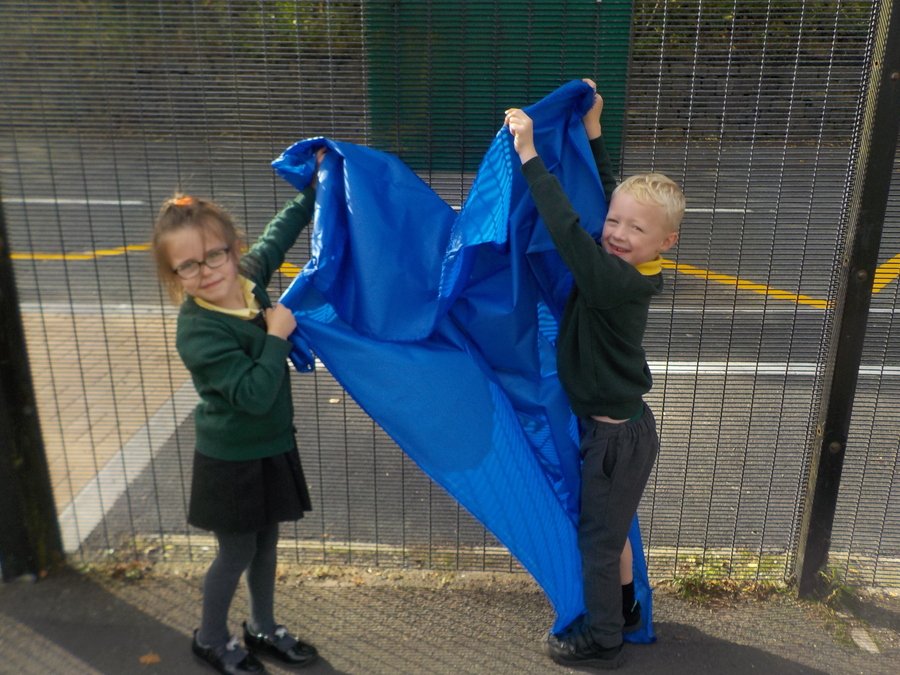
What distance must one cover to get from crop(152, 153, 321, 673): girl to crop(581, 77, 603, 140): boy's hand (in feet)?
3.01

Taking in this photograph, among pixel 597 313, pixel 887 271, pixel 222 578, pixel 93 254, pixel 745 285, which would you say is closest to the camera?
pixel 597 313

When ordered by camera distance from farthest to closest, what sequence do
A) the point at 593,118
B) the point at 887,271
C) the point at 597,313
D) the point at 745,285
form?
the point at 745,285 → the point at 887,271 → the point at 593,118 → the point at 597,313

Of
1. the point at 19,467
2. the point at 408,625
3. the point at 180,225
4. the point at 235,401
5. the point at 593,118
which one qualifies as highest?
the point at 593,118

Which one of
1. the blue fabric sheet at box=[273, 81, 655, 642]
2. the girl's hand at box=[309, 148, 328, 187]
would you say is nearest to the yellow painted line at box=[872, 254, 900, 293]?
the blue fabric sheet at box=[273, 81, 655, 642]

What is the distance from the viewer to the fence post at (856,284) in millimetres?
2607

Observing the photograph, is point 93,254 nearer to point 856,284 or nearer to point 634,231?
point 634,231

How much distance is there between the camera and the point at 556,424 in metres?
2.69

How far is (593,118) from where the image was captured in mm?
2525

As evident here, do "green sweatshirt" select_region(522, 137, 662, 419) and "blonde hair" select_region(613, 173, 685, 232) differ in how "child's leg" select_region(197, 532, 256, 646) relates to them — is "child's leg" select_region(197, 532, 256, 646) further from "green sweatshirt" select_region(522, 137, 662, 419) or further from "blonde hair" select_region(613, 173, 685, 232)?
"blonde hair" select_region(613, 173, 685, 232)

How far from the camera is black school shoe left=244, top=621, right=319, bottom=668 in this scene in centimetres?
284

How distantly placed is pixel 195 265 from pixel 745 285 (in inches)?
77.9

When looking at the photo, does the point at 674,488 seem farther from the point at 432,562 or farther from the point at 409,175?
the point at 409,175

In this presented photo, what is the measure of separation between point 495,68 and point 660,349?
1.33 m

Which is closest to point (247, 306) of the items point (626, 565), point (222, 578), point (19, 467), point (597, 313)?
point (222, 578)
